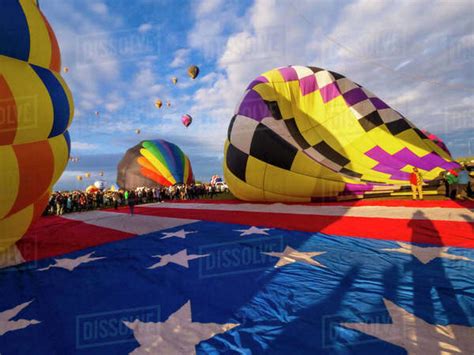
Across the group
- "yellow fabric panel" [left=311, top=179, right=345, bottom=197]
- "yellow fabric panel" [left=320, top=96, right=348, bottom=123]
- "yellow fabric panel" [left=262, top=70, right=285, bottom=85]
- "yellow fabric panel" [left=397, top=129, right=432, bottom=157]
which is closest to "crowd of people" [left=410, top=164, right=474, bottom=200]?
"yellow fabric panel" [left=397, top=129, right=432, bottom=157]

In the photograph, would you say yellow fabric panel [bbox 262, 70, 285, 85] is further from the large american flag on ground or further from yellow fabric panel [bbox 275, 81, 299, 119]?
the large american flag on ground

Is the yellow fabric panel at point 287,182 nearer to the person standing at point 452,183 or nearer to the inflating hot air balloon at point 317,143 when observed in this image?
the inflating hot air balloon at point 317,143

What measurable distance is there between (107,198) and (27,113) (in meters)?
15.3

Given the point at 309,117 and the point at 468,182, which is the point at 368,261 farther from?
the point at 309,117

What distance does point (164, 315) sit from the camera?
8.85 feet

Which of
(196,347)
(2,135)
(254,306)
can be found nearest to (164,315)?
(196,347)

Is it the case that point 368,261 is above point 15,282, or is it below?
above

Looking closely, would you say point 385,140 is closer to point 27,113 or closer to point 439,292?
point 439,292

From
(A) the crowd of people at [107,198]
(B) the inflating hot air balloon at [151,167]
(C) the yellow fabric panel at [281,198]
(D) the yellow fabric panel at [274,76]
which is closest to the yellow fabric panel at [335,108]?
(D) the yellow fabric panel at [274,76]

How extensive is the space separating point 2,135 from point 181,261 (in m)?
3.36

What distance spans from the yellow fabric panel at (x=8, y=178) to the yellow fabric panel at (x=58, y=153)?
2.91 feet

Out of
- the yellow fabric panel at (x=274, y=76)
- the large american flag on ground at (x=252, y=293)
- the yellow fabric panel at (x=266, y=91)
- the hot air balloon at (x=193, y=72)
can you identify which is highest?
the hot air balloon at (x=193, y=72)

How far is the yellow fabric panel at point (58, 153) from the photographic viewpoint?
4758 mm

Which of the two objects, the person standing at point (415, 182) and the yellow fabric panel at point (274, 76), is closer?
the person standing at point (415, 182)
